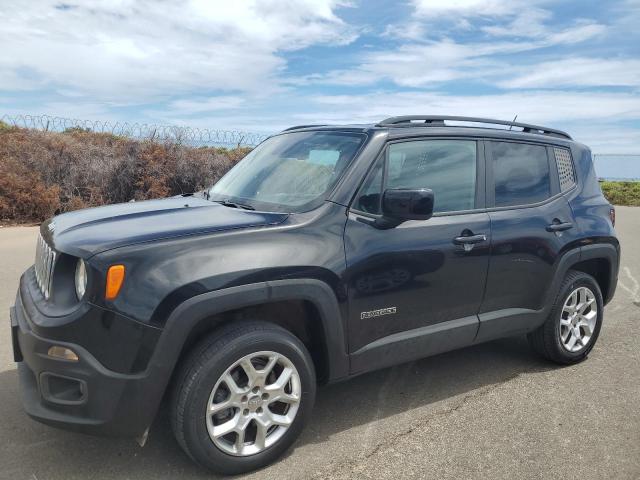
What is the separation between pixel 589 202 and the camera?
4680 millimetres

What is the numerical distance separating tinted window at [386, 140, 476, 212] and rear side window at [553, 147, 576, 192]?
984 mm

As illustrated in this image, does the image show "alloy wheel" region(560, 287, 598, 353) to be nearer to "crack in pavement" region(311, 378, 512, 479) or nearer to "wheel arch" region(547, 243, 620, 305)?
"wheel arch" region(547, 243, 620, 305)

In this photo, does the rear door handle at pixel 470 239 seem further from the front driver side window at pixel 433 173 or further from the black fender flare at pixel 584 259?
the black fender flare at pixel 584 259

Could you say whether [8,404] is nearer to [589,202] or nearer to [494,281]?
[494,281]

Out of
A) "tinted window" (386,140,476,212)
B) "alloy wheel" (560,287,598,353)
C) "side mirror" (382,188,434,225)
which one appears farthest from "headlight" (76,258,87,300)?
"alloy wheel" (560,287,598,353)

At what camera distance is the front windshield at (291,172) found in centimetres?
352

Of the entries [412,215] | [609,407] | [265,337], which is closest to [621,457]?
[609,407]

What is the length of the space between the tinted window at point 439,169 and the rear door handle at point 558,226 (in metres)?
0.75

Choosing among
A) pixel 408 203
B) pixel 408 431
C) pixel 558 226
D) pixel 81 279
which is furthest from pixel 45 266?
pixel 558 226

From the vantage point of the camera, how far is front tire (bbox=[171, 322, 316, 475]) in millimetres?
2809

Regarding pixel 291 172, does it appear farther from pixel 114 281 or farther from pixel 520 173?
pixel 520 173

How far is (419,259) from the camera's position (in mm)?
3504

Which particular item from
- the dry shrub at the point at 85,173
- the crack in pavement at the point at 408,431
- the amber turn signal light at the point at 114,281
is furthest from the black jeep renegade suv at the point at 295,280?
the dry shrub at the point at 85,173

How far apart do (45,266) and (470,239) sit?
103 inches
